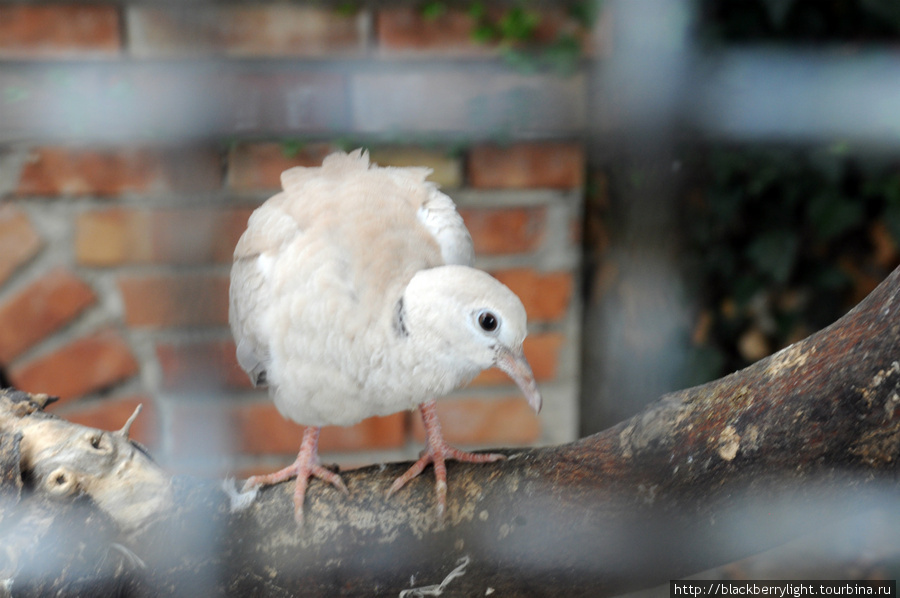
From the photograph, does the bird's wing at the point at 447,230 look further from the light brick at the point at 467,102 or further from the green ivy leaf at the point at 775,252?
the green ivy leaf at the point at 775,252

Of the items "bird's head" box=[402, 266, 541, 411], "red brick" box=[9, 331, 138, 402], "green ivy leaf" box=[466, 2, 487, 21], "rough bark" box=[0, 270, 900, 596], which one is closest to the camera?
"rough bark" box=[0, 270, 900, 596]

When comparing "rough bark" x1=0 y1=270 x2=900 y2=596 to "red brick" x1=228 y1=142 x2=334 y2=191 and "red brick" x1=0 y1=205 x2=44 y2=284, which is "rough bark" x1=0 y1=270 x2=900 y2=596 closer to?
"red brick" x1=228 y1=142 x2=334 y2=191

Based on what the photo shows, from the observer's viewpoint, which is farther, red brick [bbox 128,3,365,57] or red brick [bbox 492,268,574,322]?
red brick [bbox 492,268,574,322]

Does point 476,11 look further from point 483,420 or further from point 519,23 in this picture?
point 483,420

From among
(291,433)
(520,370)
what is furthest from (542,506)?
(291,433)

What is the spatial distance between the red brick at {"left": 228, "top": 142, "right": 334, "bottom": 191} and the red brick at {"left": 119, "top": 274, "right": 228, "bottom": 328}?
10cm

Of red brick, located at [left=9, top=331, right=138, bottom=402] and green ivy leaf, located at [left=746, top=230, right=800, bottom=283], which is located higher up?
green ivy leaf, located at [left=746, top=230, right=800, bottom=283]

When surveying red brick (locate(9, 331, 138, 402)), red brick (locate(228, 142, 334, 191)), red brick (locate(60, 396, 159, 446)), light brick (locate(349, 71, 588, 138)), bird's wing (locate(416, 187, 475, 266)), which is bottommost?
red brick (locate(60, 396, 159, 446))

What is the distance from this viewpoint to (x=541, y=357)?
35.8 inches

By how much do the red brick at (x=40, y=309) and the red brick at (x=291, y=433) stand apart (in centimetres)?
22

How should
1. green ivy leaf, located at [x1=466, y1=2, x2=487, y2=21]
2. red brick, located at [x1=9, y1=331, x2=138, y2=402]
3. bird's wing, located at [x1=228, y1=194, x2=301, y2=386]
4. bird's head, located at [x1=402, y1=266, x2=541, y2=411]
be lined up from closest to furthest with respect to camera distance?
bird's head, located at [x1=402, y1=266, x2=541, y2=411], bird's wing, located at [x1=228, y1=194, x2=301, y2=386], green ivy leaf, located at [x1=466, y1=2, x2=487, y2=21], red brick, located at [x1=9, y1=331, x2=138, y2=402]

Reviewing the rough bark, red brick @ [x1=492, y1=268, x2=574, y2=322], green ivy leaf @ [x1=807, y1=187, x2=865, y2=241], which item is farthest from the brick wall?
green ivy leaf @ [x1=807, y1=187, x2=865, y2=241]

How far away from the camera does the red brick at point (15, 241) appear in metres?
0.81

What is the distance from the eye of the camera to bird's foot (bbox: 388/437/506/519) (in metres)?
0.51
